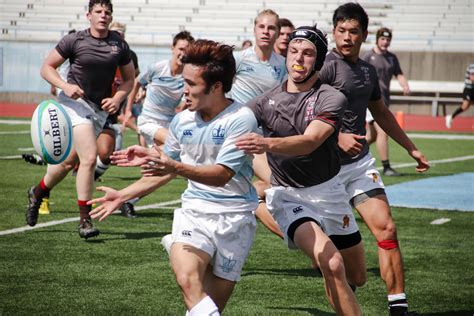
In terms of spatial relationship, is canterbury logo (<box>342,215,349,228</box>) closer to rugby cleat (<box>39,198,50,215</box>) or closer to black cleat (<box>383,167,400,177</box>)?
rugby cleat (<box>39,198,50,215</box>)

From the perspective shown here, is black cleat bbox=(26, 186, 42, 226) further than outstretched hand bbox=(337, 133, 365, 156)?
Yes

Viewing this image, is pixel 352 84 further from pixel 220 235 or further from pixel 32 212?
pixel 32 212

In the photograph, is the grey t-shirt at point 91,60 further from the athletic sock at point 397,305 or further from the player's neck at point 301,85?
the athletic sock at point 397,305

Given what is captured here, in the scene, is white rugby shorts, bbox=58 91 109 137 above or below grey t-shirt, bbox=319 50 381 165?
Result: below

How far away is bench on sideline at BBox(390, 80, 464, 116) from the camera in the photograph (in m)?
32.5

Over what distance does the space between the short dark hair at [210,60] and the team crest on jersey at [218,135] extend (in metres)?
0.23

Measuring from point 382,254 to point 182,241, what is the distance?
2.02 metres

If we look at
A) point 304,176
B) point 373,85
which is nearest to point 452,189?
point 373,85

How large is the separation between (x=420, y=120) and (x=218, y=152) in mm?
27014

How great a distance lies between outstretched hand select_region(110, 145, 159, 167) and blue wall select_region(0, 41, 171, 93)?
28.7 meters

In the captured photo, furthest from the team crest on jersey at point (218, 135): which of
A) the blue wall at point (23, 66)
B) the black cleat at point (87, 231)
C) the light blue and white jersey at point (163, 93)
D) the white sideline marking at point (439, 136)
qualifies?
the blue wall at point (23, 66)

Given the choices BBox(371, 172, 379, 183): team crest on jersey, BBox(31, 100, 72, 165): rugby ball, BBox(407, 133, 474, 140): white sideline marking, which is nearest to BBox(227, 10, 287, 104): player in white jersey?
BBox(31, 100, 72, 165): rugby ball

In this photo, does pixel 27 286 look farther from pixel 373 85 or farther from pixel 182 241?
pixel 373 85

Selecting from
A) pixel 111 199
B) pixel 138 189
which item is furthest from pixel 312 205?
pixel 111 199
